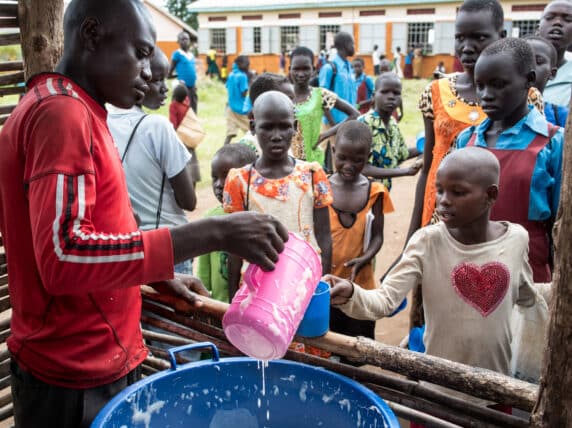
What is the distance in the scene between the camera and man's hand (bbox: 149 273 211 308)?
204 centimetres

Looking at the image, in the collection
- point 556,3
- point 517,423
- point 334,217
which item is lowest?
point 517,423

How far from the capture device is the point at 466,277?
1.99m

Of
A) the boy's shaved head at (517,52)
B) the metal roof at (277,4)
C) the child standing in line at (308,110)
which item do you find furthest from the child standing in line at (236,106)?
the metal roof at (277,4)

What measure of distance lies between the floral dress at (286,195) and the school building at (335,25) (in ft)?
75.6

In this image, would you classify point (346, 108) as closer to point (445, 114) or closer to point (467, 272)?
point (445, 114)

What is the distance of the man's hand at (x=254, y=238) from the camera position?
131 centimetres

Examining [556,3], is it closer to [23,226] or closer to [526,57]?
[526,57]

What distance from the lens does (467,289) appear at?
1.99 meters

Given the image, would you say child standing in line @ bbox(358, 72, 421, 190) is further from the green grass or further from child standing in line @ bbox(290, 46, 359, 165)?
the green grass

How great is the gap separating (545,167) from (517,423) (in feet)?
3.70

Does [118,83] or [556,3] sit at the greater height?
[556,3]

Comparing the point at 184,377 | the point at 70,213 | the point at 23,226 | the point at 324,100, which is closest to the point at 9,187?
the point at 23,226

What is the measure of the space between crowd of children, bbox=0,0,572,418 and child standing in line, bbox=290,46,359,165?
0.52m

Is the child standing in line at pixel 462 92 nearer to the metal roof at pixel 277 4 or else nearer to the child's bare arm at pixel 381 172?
the child's bare arm at pixel 381 172
